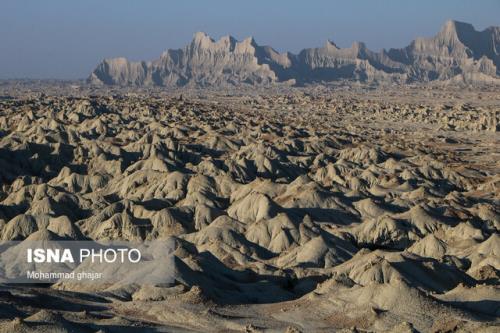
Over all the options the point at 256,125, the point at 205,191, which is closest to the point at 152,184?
the point at 205,191

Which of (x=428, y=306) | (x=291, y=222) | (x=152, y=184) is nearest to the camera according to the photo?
(x=428, y=306)

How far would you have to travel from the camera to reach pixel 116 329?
154 ft

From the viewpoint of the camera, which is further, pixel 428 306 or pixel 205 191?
pixel 205 191

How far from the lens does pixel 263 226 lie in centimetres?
8369

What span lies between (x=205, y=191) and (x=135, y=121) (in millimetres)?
98733

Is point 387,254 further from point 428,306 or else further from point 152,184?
point 152,184

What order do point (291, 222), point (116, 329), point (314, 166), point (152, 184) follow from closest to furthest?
point (116, 329) < point (291, 222) < point (152, 184) < point (314, 166)

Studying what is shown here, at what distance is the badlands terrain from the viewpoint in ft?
167

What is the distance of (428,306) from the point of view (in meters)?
50.4

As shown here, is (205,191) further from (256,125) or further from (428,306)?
(256,125)

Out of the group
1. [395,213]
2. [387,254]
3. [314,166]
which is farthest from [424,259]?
[314,166]

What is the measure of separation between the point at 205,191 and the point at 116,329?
56.0 metres

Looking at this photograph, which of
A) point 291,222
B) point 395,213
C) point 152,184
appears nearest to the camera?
point 291,222

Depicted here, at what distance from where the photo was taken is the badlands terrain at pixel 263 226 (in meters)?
51.0
